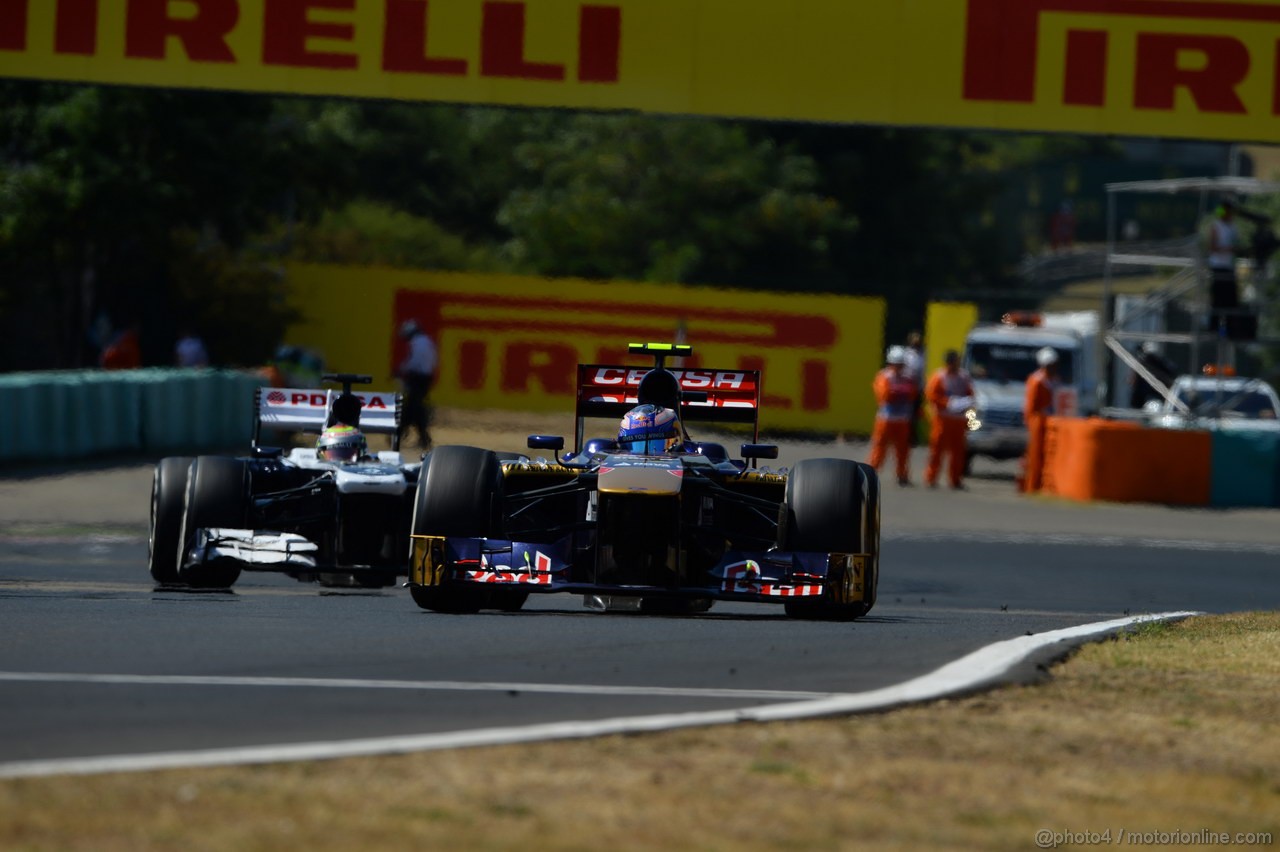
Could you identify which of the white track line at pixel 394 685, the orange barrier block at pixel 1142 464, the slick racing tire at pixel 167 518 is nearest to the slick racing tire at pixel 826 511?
the white track line at pixel 394 685

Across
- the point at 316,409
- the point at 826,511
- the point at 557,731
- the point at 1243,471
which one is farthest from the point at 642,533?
the point at 1243,471

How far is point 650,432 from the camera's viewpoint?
12492mm

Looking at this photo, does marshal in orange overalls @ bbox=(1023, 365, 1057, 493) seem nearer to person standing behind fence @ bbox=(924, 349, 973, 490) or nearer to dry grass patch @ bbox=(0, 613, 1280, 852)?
person standing behind fence @ bbox=(924, 349, 973, 490)

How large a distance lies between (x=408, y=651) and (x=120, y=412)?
17541mm

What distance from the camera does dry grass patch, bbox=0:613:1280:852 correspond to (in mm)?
5688

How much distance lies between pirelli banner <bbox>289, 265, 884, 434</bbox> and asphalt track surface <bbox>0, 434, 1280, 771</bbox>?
18.6 m

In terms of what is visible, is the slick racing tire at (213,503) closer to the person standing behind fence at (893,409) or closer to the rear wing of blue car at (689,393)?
the rear wing of blue car at (689,393)

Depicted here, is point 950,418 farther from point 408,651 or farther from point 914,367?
point 408,651

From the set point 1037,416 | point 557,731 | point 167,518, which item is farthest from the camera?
point 1037,416

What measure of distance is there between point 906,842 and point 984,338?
1108 inches

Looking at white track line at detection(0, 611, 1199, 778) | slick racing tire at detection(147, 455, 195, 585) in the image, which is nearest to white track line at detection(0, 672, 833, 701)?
white track line at detection(0, 611, 1199, 778)

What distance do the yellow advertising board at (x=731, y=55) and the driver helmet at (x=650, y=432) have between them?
10111 mm

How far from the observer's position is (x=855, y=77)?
22.4 m

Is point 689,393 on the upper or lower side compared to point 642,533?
upper
